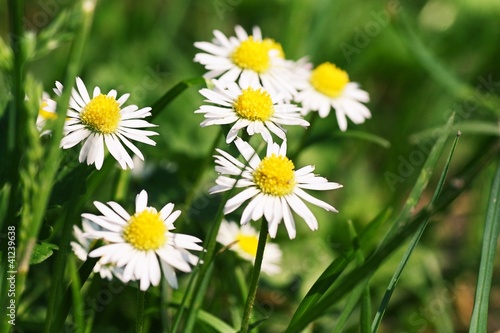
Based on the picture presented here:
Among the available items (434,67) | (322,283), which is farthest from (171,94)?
(434,67)

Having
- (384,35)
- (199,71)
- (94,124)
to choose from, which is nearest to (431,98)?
(384,35)

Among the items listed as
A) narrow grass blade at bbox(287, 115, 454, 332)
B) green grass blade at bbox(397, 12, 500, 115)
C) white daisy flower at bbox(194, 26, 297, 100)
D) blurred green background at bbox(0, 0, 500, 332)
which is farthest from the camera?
green grass blade at bbox(397, 12, 500, 115)

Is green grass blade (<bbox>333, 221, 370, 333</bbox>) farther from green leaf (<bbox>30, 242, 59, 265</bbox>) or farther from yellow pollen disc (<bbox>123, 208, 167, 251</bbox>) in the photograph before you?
green leaf (<bbox>30, 242, 59, 265</bbox>)

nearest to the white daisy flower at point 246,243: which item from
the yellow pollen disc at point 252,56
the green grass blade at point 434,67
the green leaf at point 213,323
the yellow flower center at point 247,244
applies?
the yellow flower center at point 247,244

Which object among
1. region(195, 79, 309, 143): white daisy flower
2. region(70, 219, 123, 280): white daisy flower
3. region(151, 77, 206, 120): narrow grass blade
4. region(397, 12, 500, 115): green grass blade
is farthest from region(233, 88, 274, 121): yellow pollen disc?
region(397, 12, 500, 115): green grass blade

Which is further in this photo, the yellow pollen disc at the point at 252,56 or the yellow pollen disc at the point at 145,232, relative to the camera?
the yellow pollen disc at the point at 252,56

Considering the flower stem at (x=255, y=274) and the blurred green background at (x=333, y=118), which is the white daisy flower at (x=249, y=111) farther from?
the blurred green background at (x=333, y=118)
